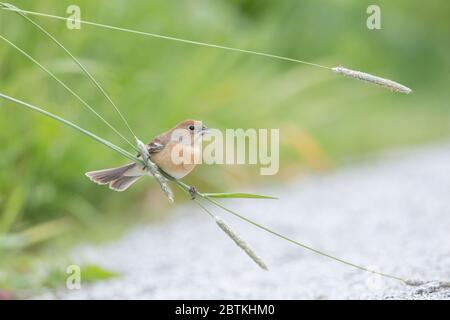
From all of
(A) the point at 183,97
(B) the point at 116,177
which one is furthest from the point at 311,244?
(B) the point at 116,177

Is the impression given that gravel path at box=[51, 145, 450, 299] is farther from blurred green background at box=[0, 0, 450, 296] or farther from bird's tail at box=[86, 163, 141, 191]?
bird's tail at box=[86, 163, 141, 191]

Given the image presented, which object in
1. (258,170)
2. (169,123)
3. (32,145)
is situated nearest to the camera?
(32,145)

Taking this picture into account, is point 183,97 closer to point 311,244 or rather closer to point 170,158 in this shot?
point 311,244

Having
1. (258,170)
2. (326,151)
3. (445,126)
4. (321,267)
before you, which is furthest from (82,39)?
(445,126)

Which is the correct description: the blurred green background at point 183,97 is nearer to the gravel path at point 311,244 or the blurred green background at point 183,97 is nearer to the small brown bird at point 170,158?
the gravel path at point 311,244

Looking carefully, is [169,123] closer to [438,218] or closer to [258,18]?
[438,218]

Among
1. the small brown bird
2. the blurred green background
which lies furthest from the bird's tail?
the blurred green background
